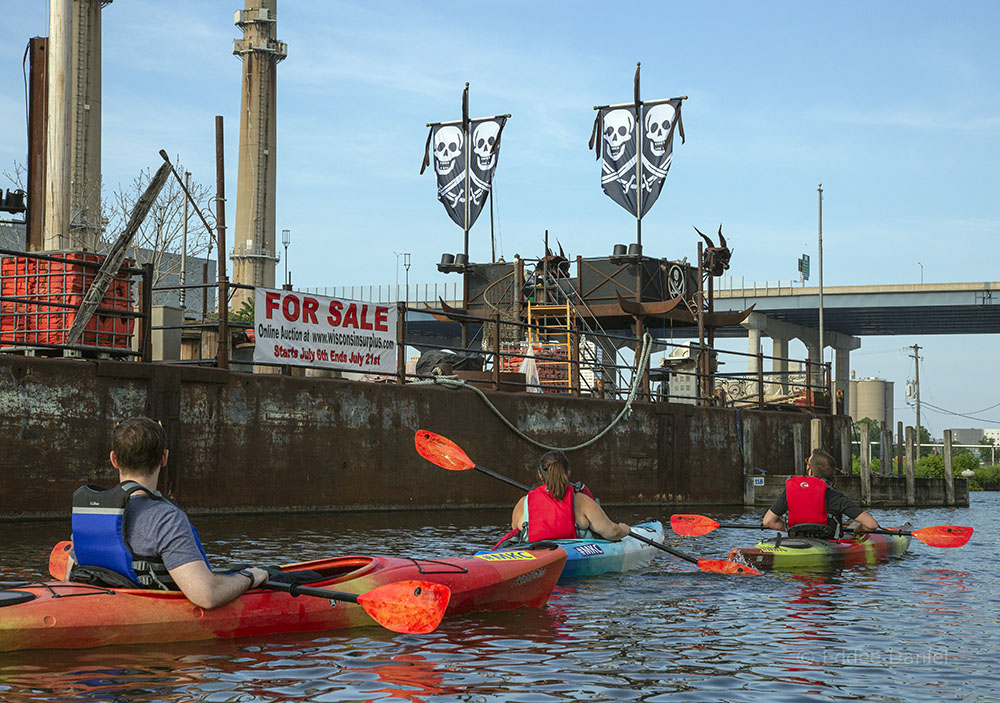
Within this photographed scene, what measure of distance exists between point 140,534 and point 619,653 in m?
3.19

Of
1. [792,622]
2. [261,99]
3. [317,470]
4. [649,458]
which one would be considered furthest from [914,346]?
[792,622]

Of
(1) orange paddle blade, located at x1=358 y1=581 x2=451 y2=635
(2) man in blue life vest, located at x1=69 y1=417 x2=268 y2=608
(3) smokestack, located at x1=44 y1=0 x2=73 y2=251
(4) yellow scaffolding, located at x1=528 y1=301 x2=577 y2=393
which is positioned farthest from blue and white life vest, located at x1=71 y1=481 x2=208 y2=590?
(4) yellow scaffolding, located at x1=528 y1=301 x2=577 y2=393

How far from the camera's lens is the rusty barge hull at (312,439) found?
43.5 feet

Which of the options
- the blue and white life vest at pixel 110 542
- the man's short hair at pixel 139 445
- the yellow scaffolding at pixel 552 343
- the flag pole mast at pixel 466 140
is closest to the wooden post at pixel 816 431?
the yellow scaffolding at pixel 552 343

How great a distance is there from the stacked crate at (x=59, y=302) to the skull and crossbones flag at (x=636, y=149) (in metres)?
18.4

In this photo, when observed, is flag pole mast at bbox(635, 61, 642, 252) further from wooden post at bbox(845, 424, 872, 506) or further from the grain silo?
the grain silo

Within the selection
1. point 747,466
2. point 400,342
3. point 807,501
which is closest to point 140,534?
point 807,501

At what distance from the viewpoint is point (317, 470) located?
16172 millimetres

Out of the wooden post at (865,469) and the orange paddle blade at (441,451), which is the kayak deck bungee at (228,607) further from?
the wooden post at (865,469)

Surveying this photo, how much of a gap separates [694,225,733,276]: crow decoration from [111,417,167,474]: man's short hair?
25555 millimetres

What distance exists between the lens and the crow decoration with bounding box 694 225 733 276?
30734 mm

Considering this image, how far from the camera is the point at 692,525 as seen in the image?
Result: 49.3 ft

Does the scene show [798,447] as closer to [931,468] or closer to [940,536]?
[940,536]

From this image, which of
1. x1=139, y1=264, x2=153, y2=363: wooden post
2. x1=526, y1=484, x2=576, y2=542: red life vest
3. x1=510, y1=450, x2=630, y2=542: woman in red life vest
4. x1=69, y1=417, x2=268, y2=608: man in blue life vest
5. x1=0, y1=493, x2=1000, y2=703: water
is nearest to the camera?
x1=0, y1=493, x2=1000, y2=703: water
